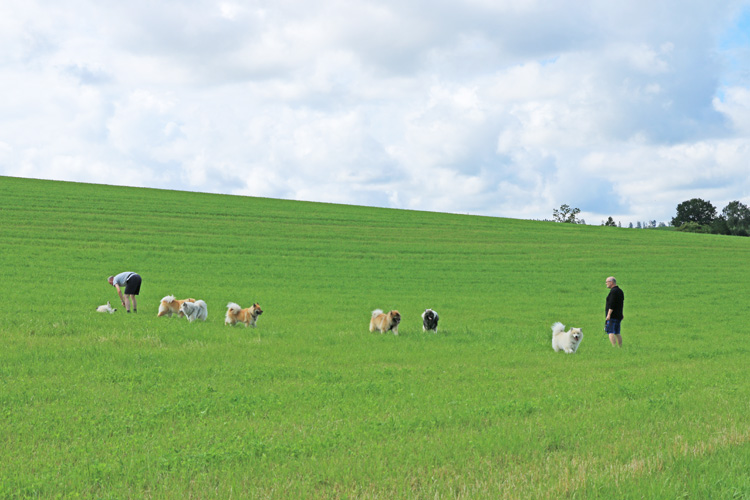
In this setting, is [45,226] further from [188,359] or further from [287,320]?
[188,359]

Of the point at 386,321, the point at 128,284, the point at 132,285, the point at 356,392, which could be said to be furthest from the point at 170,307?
the point at 356,392

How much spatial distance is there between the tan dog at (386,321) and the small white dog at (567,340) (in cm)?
541

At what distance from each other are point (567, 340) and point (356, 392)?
881cm

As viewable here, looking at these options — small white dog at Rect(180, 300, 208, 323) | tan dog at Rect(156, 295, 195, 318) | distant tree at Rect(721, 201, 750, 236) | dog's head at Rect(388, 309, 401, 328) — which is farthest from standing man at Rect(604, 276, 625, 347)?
distant tree at Rect(721, 201, 750, 236)

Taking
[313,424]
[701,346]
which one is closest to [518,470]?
[313,424]

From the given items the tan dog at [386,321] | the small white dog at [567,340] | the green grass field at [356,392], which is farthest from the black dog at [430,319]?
the small white dog at [567,340]

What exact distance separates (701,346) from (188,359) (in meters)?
17.5

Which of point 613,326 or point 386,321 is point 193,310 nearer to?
point 386,321

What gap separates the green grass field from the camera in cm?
681

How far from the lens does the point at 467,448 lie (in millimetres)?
7773

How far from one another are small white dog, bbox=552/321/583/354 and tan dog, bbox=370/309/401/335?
5407 mm

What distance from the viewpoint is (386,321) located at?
20094mm

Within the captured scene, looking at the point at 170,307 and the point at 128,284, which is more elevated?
the point at 128,284

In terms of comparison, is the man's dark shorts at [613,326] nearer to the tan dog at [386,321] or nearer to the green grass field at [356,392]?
the green grass field at [356,392]
